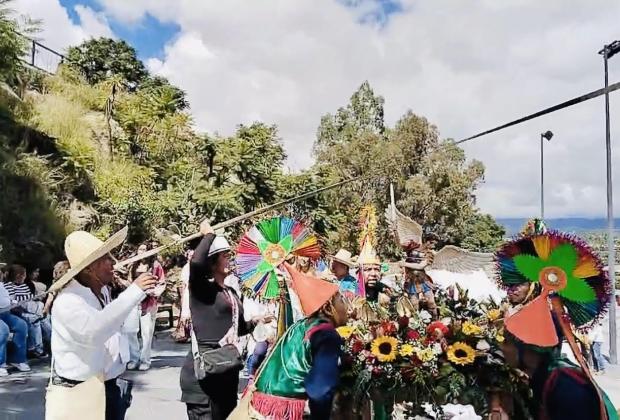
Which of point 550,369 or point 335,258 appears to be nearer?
point 550,369

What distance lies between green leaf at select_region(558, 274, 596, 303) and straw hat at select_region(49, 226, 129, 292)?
2.25m

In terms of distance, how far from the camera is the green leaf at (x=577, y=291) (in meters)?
3.26

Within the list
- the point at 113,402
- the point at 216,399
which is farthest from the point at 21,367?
the point at 216,399

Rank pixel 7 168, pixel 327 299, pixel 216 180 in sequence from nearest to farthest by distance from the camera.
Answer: pixel 327 299
pixel 7 168
pixel 216 180

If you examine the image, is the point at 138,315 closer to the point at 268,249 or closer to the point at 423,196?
the point at 268,249

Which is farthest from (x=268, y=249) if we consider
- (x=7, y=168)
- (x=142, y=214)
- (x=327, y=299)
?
(x=7, y=168)

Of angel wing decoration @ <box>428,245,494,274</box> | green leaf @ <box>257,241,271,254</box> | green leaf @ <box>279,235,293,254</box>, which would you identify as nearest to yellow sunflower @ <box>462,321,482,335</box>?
green leaf @ <box>279,235,293,254</box>

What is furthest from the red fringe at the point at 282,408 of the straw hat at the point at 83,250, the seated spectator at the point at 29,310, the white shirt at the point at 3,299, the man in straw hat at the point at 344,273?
the seated spectator at the point at 29,310

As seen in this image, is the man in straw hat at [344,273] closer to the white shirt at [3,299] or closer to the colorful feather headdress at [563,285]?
the colorful feather headdress at [563,285]

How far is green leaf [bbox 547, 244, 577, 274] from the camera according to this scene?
3.27m

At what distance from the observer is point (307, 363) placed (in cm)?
333

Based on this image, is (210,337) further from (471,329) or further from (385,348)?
(471,329)

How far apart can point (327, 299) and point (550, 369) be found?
108cm

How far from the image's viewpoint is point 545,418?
3123 millimetres
